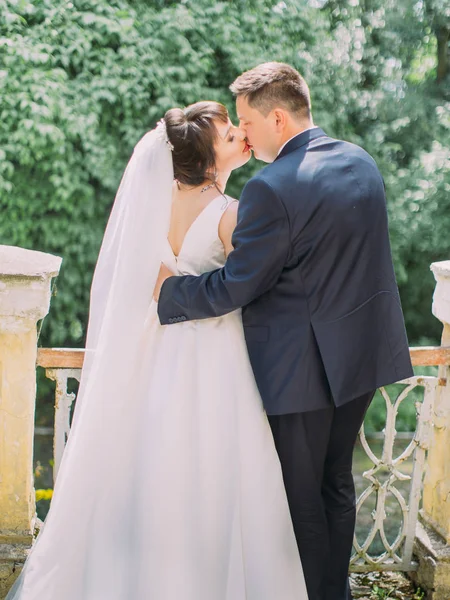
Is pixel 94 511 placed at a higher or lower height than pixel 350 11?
lower

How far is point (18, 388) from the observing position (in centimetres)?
264

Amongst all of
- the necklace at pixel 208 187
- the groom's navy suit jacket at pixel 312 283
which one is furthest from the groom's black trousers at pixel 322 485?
the necklace at pixel 208 187

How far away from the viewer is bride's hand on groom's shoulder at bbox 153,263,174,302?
8.36 ft

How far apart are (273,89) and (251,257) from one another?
0.52 m

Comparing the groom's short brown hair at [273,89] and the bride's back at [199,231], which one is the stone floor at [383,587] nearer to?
the bride's back at [199,231]

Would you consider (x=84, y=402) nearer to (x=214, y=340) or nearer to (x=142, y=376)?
(x=142, y=376)

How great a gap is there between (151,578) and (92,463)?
1.28 ft

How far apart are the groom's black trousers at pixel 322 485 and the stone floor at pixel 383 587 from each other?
0.30m

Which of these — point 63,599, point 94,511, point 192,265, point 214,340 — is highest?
point 192,265

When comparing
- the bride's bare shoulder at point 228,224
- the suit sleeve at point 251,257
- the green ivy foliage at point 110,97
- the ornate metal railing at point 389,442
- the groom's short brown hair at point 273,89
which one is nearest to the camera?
the suit sleeve at point 251,257

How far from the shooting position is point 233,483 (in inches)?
96.7

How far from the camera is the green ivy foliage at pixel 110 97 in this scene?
5555mm

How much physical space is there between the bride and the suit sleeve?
6.6 inches

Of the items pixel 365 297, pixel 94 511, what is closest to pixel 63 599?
pixel 94 511
